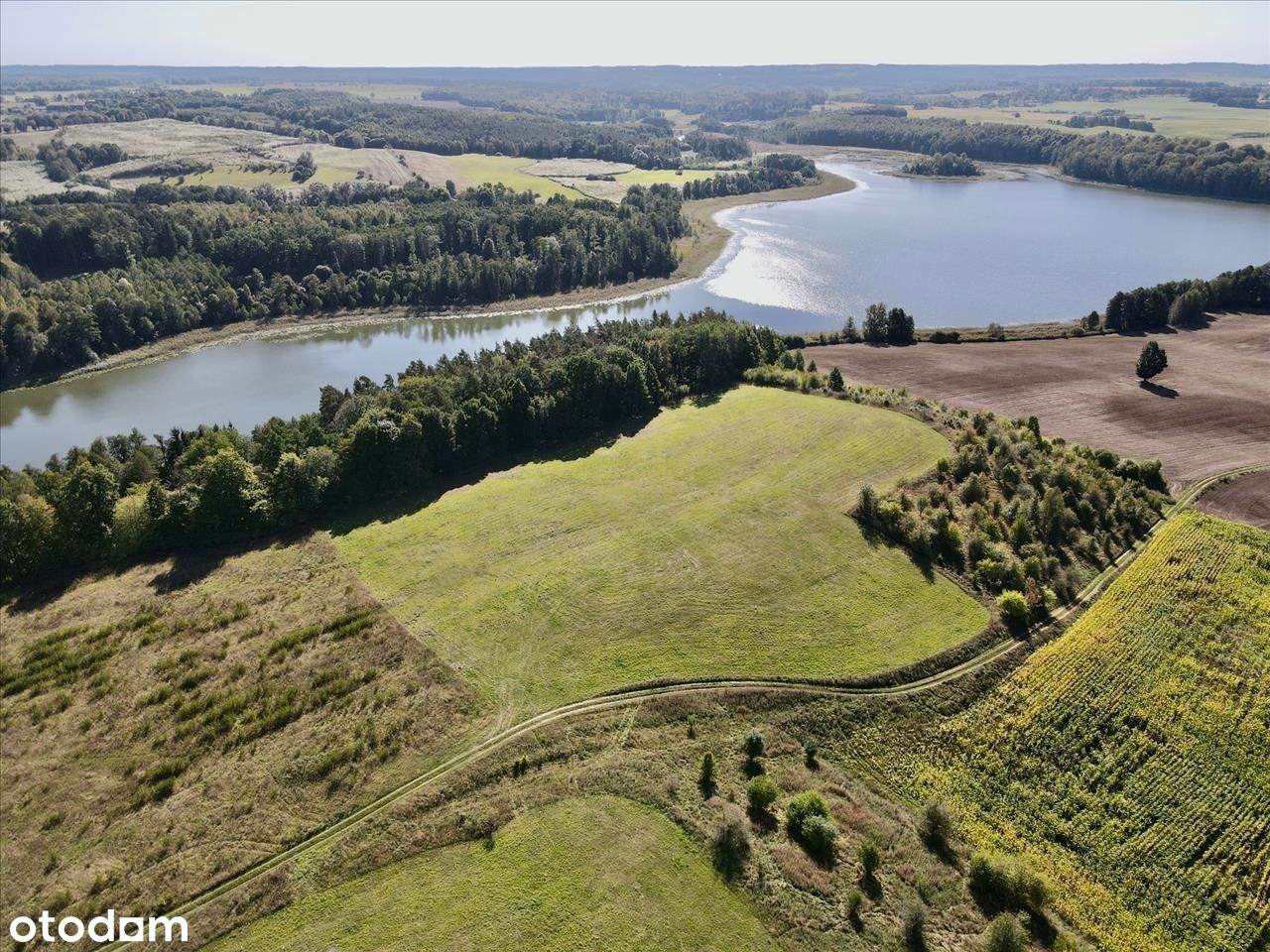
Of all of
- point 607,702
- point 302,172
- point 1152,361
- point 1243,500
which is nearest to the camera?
point 607,702

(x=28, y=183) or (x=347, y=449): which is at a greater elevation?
(x=28, y=183)

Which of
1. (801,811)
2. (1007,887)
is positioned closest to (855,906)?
(801,811)

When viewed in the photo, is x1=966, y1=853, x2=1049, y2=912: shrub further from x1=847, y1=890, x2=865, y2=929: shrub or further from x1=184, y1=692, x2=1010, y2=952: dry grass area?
x1=847, y1=890, x2=865, y2=929: shrub

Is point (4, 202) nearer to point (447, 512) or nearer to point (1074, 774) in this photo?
point (447, 512)

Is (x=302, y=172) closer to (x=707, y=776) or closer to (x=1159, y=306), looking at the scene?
(x=1159, y=306)

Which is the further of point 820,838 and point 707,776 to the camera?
point 707,776

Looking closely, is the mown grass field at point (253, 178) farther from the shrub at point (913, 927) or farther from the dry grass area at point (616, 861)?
the shrub at point (913, 927)
